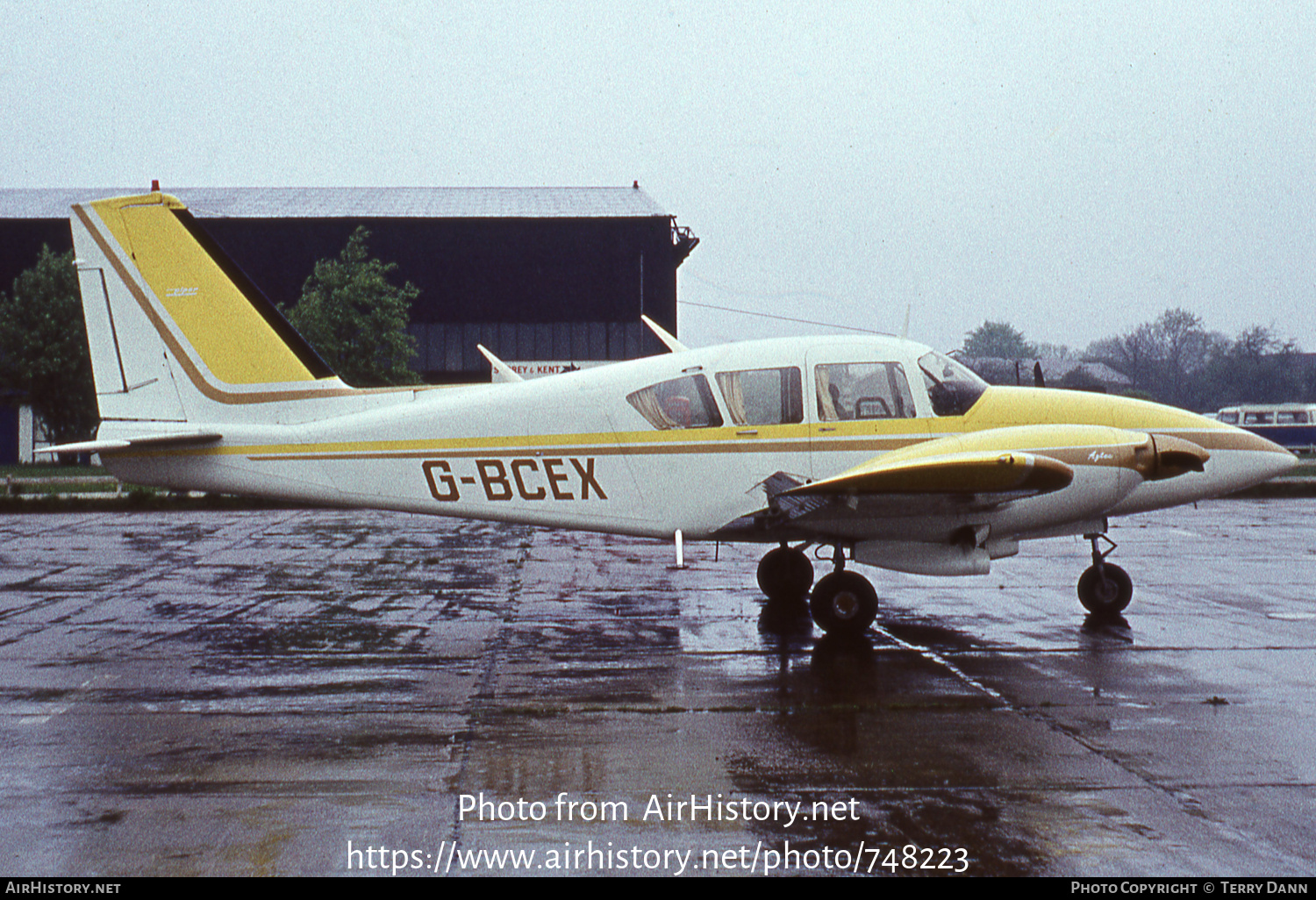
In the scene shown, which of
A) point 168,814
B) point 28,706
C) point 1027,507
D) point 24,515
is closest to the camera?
point 168,814

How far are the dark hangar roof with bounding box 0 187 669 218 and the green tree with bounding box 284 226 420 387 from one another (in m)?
11.1

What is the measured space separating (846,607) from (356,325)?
29571 millimetres

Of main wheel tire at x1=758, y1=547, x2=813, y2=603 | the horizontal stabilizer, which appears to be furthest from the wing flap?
the horizontal stabilizer

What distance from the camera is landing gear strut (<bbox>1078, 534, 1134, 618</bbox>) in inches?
391

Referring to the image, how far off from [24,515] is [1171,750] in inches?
891

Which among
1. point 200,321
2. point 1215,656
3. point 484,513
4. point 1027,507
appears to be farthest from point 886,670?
point 200,321

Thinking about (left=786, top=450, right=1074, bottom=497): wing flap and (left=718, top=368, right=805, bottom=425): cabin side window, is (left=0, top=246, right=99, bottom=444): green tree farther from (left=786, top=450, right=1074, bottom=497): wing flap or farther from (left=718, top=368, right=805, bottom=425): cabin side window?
(left=786, top=450, right=1074, bottom=497): wing flap

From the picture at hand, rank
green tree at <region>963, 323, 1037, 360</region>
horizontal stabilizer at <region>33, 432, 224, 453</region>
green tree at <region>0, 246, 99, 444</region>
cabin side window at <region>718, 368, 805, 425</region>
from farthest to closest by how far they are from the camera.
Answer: green tree at <region>963, 323, 1037, 360</region>
green tree at <region>0, 246, 99, 444</region>
horizontal stabilizer at <region>33, 432, 224, 453</region>
cabin side window at <region>718, 368, 805, 425</region>

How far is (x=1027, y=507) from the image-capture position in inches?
348

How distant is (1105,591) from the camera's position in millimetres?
9945

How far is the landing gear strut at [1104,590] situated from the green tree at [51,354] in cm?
3784

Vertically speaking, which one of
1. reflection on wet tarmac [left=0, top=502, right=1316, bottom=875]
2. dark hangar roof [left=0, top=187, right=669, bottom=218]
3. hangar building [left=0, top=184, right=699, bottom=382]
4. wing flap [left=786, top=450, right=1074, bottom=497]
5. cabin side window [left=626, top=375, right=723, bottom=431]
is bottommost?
reflection on wet tarmac [left=0, top=502, right=1316, bottom=875]
